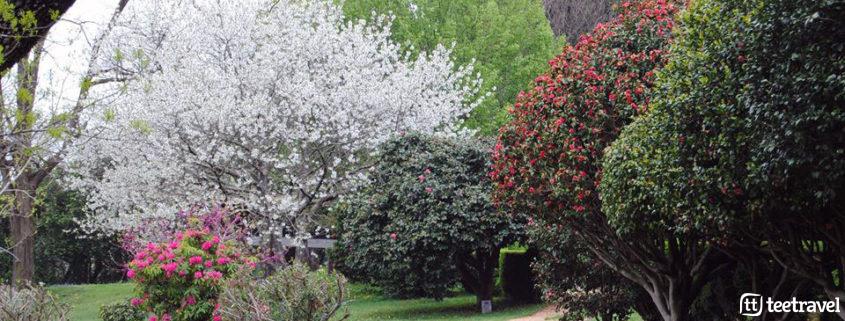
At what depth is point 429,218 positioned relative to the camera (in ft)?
54.4

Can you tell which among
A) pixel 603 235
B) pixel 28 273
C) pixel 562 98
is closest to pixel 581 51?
pixel 562 98

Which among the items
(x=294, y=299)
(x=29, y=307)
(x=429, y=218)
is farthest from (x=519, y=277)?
(x=29, y=307)

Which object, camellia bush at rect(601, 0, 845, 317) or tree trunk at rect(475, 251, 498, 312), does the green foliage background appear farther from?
camellia bush at rect(601, 0, 845, 317)

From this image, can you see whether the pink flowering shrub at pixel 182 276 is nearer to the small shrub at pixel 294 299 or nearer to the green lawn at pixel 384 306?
the green lawn at pixel 384 306

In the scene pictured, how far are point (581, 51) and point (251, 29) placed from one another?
959 cm

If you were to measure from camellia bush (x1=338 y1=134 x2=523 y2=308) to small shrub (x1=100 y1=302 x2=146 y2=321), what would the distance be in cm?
472

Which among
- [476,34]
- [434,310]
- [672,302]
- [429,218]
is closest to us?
[672,302]

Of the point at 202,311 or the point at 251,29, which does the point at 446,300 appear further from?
the point at 202,311

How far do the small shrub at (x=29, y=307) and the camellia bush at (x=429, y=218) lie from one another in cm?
811

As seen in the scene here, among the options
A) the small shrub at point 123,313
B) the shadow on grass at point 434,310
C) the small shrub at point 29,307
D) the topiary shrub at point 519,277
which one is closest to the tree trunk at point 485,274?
the shadow on grass at point 434,310

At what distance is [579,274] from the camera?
12.0m

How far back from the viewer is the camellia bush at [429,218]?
16609 millimetres

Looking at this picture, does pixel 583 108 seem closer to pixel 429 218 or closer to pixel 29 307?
pixel 29 307

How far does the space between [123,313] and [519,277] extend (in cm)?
835
